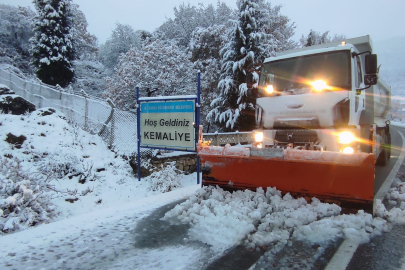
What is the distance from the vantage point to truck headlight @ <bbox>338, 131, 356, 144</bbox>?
5129 mm

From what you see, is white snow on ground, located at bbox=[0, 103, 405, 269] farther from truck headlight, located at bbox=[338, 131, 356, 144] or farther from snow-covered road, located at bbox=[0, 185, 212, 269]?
truck headlight, located at bbox=[338, 131, 356, 144]

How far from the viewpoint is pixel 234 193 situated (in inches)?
182

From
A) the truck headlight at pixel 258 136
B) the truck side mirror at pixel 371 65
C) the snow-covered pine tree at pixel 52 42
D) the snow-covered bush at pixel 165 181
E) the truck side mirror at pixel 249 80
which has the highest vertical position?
the snow-covered pine tree at pixel 52 42

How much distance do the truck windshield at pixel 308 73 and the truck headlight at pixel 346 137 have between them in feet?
3.09

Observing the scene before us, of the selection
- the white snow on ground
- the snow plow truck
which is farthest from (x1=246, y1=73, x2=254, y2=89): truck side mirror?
the white snow on ground

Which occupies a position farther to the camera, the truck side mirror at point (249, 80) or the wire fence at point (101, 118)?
the truck side mirror at point (249, 80)

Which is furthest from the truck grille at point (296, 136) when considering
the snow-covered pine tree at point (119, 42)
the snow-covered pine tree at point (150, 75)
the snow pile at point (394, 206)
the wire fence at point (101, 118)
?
the snow-covered pine tree at point (119, 42)

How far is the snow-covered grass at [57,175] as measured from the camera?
488 centimetres

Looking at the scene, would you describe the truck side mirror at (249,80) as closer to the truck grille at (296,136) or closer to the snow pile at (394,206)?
the snow pile at (394,206)

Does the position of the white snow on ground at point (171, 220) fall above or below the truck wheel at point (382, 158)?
below

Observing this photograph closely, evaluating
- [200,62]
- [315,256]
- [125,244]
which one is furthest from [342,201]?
[200,62]

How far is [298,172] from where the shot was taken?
4223 mm

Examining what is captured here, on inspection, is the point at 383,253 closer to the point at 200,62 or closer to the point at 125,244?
the point at 125,244

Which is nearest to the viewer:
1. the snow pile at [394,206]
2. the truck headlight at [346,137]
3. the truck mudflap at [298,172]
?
the truck mudflap at [298,172]
